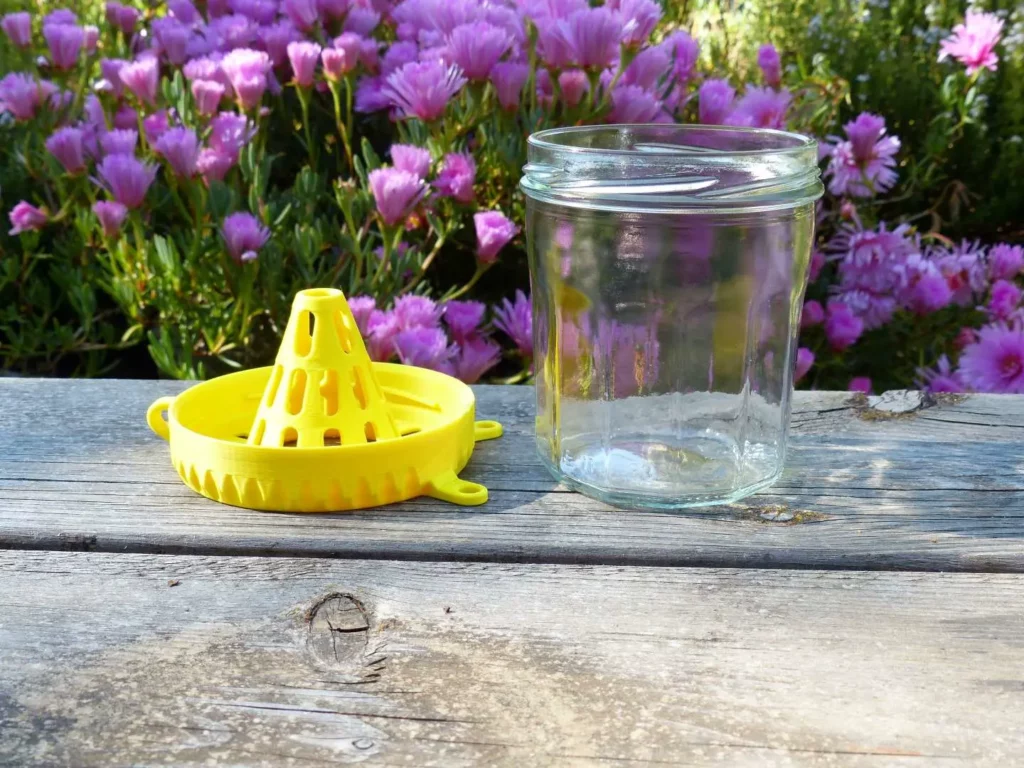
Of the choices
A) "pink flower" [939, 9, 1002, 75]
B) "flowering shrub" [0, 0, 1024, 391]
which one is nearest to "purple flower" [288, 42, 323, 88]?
"flowering shrub" [0, 0, 1024, 391]

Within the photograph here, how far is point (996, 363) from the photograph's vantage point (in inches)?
68.9

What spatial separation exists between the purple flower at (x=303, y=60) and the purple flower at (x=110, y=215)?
1.22 ft

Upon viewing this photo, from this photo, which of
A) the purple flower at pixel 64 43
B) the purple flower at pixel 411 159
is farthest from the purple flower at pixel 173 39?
the purple flower at pixel 411 159

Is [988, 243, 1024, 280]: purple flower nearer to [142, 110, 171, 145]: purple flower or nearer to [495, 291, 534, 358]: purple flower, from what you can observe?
[495, 291, 534, 358]: purple flower

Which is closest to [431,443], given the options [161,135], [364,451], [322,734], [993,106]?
[364,451]

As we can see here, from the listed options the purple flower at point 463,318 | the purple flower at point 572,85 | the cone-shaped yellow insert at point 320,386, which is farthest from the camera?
the purple flower at point 572,85

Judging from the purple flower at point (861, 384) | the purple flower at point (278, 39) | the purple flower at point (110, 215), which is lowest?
the purple flower at point (861, 384)

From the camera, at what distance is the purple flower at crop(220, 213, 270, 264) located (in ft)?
5.42

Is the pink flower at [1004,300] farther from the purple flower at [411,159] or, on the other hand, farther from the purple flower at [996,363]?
the purple flower at [411,159]

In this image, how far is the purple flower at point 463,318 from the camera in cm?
171

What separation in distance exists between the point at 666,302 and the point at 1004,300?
1.16 metres

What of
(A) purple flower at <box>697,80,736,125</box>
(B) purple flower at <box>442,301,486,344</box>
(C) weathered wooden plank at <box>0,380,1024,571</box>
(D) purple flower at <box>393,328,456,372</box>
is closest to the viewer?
(C) weathered wooden plank at <box>0,380,1024,571</box>

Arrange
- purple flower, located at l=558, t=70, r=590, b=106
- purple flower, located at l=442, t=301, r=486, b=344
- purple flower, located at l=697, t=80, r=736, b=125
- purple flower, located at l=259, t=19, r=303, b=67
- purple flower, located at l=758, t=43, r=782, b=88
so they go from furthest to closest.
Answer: purple flower, located at l=758, t=43, r=782, b=88 < purple flower, located at l=259, t=19, r=303, b=67 < purple flower, located at l=697, t=80, r=736, b=125 < purple flower, located at l=558, t=70, r=590, b=106 < purple flower, located at l=442, t=301, r=486, b=344

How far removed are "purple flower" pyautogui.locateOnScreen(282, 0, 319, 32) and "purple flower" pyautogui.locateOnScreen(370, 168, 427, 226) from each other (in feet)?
1.94
